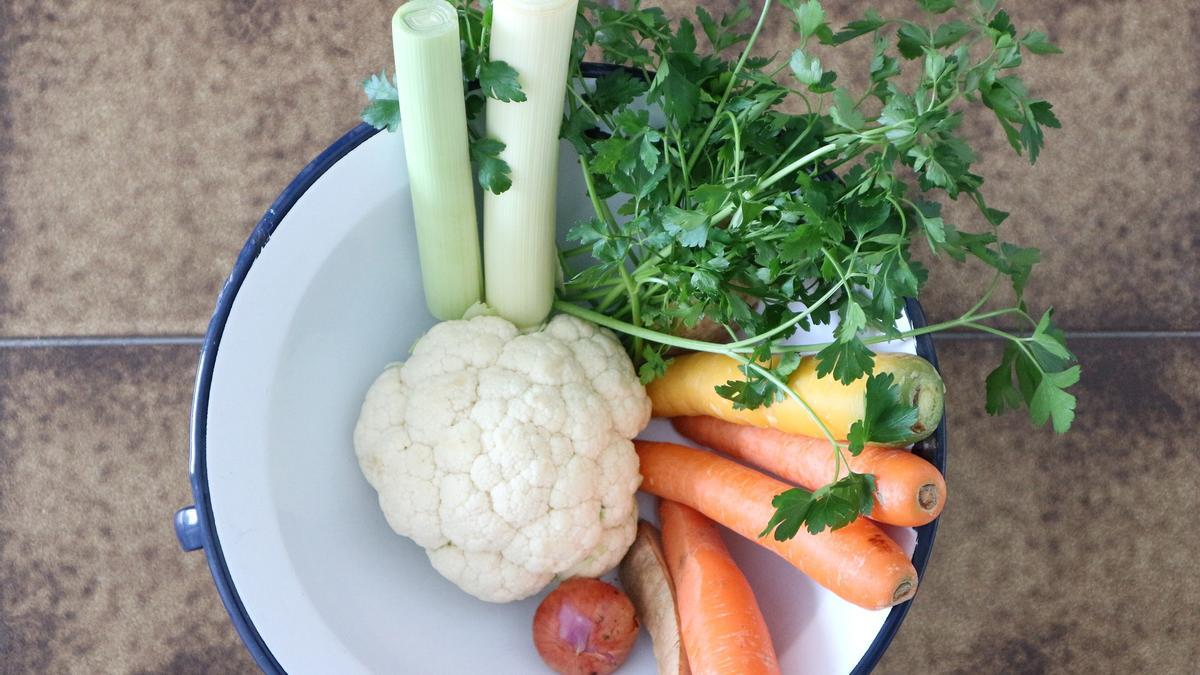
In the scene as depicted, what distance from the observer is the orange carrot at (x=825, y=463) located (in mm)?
795

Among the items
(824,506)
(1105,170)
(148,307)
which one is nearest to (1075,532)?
(1105,170)

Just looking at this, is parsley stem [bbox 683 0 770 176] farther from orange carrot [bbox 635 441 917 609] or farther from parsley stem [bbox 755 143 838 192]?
orange carrot [bbox 635 441 917 609]

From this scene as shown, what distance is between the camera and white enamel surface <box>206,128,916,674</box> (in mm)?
792

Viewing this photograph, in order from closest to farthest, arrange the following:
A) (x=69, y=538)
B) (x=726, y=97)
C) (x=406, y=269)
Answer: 1. (x=726, y=97)
2. (x=406, y=269)
3. (x=69, y=538)

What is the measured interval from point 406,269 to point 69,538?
18.3 inches

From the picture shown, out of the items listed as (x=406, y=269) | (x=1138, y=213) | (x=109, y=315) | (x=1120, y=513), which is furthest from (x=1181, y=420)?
(x=109, y=315)

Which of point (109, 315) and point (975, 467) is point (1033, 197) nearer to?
point (975, 467)

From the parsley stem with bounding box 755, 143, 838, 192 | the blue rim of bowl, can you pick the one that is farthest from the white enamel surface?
the parsley stem with bounding box 755, 143, 838, 192

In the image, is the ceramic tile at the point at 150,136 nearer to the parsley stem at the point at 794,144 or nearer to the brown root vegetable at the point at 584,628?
the parsley stem at the point at 794,144

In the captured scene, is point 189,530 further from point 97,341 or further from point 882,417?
point 882,417

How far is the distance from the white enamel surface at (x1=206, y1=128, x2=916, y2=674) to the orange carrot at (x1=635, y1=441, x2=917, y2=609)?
0.04m

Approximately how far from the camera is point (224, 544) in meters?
0.78

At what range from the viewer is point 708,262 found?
0.74m

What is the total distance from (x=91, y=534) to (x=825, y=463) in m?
0.73
